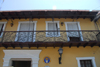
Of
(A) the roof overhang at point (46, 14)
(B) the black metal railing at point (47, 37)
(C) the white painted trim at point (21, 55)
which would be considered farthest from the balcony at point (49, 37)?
(A) the roof overhang at point (46, 14)

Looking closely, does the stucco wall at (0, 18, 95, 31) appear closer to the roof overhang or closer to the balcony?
the roof overhang

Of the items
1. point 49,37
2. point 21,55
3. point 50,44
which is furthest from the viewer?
point 49,37

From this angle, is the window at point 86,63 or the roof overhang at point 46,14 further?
the roof overhang at point 46,14

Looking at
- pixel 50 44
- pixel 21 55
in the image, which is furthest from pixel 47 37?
pixel 21 55

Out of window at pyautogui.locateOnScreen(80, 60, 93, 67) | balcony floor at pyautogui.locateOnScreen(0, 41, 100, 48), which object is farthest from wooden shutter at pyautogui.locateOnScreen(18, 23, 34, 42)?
window at pyautogui.locateOnScreen(80, 60, 93, 67)

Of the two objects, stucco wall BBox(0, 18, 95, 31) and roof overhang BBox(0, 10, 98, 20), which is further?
stucco wall BBox(0, 18, 95, 31)

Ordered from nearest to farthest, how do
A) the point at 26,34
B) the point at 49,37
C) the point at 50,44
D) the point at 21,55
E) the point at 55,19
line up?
1. the point at 50,44
2. the point at 21,55
3. the point at 49,37
4. the point at 26,34
5. the point at 55,19

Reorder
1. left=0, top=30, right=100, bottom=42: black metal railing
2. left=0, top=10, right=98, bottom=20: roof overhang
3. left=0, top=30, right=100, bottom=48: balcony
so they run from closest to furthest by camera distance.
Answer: left=0, top=30, right=100, bottom=48: balcony
left=0, top=30, right=100, bottom=42: black metal railing
left=0, top=10, right=98, bottom=20: roof overhang

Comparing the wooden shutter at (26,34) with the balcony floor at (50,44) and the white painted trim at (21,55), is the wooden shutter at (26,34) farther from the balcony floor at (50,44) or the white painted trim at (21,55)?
the white painted trim at (21,55)

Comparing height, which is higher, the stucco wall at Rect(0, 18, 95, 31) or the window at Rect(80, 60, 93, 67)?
the stucco wall at Rect(0, 18, 95, 31)

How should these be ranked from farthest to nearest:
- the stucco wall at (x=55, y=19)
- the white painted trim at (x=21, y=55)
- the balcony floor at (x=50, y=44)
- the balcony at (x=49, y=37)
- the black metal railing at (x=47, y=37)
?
1. the stucco wall at (x=55, y=19)
2. the black metal railing at (x=47, y=37)
3. the balcony at (x=49, y=37)
4. the white painted trim at (x=21, y=55)
5. the balcony floor at (x=50, y=44)

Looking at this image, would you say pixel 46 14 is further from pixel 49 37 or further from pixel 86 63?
pixel 86 63

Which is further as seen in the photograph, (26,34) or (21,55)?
(26,34)

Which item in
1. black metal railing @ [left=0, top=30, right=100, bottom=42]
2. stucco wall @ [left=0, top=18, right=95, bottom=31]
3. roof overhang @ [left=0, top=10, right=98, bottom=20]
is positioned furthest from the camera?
stucco wall @ [left=0, top=18, right=95, bottom=31]
